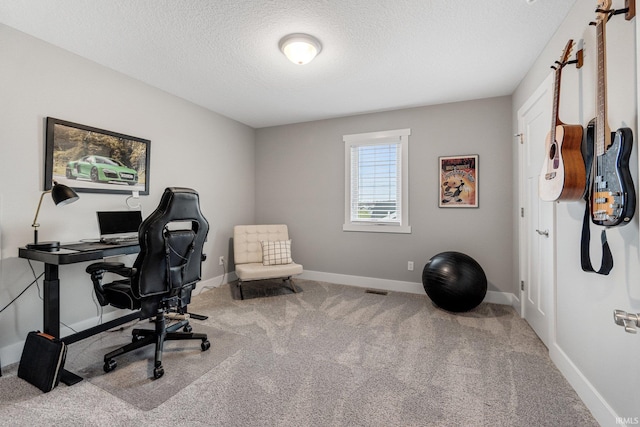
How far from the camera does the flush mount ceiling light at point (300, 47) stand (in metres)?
2.27

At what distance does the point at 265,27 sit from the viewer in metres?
2.17

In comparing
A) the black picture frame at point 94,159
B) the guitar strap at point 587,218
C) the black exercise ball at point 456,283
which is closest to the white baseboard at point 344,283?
the black exercise ball at point 456,283

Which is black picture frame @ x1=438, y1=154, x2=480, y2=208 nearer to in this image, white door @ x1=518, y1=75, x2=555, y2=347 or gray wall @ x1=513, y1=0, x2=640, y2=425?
white door @ x1=518, y1=75, x2=555, y2=347

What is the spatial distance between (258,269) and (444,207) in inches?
99.3

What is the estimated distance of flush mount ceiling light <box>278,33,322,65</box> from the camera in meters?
2.27

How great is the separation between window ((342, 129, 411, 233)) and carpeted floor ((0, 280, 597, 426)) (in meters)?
1.53

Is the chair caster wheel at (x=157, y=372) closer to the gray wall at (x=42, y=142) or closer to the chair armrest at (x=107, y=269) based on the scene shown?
the chair armrest at (x=107, y=269)

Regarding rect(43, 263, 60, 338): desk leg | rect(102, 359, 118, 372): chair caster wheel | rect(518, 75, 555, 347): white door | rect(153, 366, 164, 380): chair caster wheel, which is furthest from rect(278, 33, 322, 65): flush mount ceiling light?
rect(102, 359, 118, 372): chair caster wheel

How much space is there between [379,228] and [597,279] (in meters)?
2.60

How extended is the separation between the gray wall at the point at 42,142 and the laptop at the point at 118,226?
5.0 inches

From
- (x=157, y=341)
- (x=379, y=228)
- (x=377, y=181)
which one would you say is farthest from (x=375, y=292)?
(x=157, y=341)

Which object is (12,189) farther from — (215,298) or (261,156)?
(261,156)

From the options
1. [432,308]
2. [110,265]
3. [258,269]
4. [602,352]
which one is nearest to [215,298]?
[258,269]

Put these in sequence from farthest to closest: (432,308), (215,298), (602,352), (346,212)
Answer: (346,212)
(215,298)
(432,308)
(602,352)
